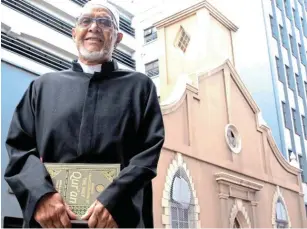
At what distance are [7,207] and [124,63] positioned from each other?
635 centimetres

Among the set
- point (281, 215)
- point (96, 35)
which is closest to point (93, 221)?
point (96, 35)

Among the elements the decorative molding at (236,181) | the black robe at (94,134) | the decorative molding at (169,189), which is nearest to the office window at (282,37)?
the decorative molding at (236,181)

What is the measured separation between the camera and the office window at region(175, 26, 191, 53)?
1647 cm

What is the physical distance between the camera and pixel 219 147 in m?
13.5

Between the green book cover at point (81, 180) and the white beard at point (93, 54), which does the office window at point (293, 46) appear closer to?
the white beard at point (93, 54)

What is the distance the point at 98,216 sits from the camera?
5.69 ft

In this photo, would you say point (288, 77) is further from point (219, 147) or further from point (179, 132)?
point (179, 132)

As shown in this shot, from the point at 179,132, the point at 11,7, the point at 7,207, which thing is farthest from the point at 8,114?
the point at 179,132

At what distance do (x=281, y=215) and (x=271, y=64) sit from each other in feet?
22.1

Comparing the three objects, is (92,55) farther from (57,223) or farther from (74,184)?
(57,223)

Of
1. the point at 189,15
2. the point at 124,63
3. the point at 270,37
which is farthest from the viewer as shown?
the point at 270,37

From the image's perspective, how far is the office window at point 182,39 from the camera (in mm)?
16469

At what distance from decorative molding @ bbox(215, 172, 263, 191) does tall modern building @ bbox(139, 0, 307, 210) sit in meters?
3.78

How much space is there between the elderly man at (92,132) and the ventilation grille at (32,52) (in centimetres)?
798
